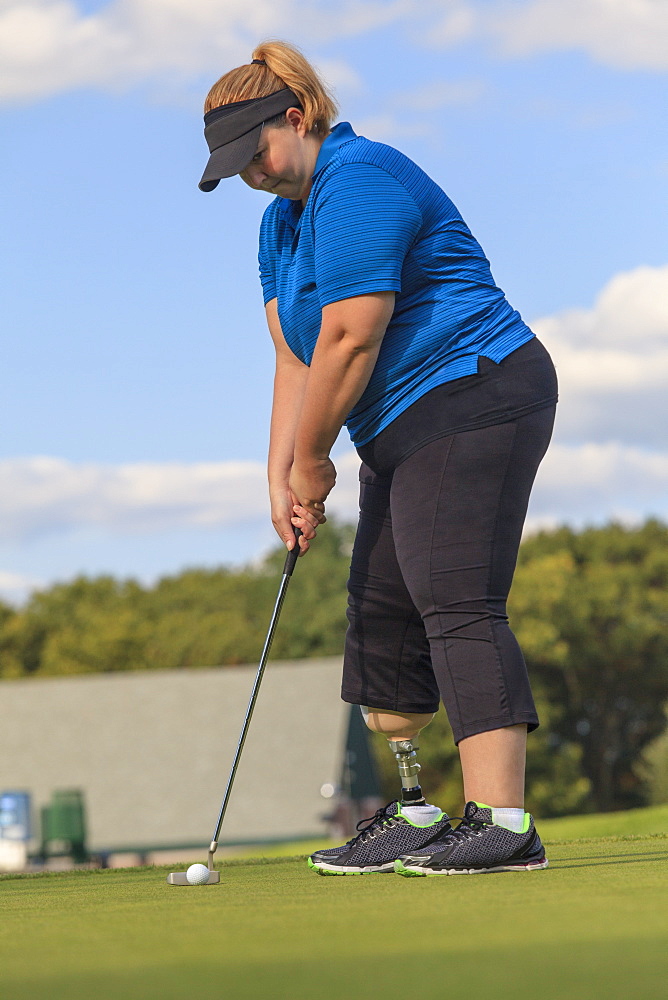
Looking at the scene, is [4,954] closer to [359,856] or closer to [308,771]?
[359,856]

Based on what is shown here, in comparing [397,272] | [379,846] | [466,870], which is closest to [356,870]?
[379,846]

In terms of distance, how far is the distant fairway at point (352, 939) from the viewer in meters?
1.48

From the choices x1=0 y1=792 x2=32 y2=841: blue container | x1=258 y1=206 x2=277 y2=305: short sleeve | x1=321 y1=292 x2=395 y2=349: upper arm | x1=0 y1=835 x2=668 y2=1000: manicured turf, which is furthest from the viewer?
x1=0 y1=792 x2=32 y2=841: blue container

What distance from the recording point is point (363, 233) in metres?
3.14

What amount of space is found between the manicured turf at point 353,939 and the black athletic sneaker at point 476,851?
8 centimetres

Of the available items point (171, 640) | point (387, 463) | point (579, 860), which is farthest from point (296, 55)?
point (171, 640)

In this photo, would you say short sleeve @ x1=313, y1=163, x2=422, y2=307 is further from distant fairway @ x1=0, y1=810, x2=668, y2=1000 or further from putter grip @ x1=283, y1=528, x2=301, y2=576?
distant fairway @ x1=0, y1=810, x2=668, y2=1000

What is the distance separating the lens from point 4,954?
1.87 meters

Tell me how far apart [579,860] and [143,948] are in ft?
6.18

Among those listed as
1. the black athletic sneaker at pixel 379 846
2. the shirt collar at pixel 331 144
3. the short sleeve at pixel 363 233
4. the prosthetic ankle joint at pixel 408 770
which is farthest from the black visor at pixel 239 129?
the black athletic sneaker at pixel 379 846

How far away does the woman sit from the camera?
313 cm

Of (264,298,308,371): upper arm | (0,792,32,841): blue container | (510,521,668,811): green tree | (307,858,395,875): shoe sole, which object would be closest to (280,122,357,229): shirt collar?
(264,298,308,371): upper arm

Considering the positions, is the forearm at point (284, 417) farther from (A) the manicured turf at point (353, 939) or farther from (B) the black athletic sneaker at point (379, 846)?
(A) the manicured turf at point (353, 939)

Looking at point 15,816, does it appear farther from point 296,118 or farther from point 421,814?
point 296,118
